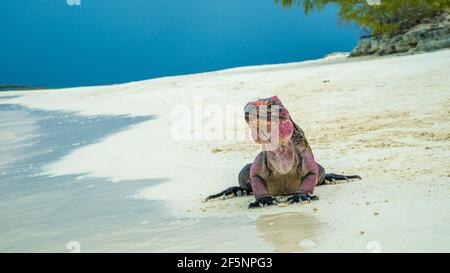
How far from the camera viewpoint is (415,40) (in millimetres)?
18875

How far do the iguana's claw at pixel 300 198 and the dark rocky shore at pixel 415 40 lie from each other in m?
14.3

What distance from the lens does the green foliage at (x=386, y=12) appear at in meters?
20.8

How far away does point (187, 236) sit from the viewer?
11.5ft

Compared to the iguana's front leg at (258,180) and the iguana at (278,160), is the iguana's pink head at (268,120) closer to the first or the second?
the iguana at (278,160)

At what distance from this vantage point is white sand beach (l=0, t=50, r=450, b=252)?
3.19 metres

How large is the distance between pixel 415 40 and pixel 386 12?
290 centimetres

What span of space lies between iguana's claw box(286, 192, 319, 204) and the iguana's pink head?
0.42m

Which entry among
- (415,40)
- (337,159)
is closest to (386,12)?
(415,40)

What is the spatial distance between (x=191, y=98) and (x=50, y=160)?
6.49 metres

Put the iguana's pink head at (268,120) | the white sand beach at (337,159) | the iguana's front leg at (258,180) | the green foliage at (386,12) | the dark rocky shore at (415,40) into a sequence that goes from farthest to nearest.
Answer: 1. the green foliage at (386,12)
2. the dark rocky shore at (415,40)
3. the iguana's front leg at (258,180)
4. the iguana's pink head at (268,120)
5. the white sand beach at (337,159)

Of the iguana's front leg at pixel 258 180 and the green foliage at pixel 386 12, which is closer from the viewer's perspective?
the iguana's front leg at pixel 258 180

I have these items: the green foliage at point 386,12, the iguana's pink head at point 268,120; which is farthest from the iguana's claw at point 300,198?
the green foliage at point 386,12

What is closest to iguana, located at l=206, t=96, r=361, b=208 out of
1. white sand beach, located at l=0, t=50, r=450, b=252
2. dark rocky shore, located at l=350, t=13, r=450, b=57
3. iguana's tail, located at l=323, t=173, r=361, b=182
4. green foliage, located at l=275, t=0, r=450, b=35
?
white sand beach, located at l=0, t=50, r=450, b=252
